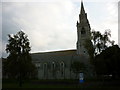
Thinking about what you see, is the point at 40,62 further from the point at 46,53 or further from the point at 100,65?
the point at 100,65

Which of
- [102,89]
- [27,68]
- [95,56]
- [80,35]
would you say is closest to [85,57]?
[80,35]

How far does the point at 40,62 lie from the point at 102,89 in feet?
184

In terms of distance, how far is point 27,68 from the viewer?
1609 inches

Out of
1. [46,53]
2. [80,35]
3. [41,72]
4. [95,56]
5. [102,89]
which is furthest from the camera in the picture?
[46,53]

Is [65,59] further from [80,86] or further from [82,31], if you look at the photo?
[80,86]

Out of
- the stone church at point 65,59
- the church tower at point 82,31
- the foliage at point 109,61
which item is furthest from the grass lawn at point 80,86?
the church tower at point 82,31

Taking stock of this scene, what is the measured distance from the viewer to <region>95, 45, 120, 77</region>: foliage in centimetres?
4272

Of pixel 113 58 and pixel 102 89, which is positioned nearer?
pixel 102 89

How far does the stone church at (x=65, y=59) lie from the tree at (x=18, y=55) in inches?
1254

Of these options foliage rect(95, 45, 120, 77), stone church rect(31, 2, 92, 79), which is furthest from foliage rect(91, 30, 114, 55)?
stone church rect(31, 2, 92, 79)

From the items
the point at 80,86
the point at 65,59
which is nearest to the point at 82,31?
the point at 65,59

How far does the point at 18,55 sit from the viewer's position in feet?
135

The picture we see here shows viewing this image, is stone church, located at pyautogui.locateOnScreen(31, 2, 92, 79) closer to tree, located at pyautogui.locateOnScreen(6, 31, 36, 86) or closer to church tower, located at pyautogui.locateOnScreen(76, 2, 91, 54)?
church tower, located at pyautogui.locateOnScreen(76, 2, 91, 54)

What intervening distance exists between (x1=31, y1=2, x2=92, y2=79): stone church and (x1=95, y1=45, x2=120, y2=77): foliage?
2524 cm
